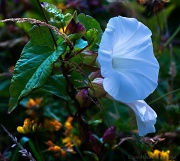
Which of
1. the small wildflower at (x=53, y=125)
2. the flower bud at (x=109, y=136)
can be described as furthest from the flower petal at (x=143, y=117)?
the small wildflower at (x=53, y=125)

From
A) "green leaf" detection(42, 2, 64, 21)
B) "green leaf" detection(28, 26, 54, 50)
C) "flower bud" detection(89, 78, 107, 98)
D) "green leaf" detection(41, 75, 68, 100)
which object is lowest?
"green leaf" detection(41, 75, 68, 100)

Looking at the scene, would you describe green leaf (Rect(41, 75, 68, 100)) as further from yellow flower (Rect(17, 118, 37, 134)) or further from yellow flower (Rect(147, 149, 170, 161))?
yellow flower (Rect(147, 149, 170, 161))

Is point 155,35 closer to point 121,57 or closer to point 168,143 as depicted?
point 168,143

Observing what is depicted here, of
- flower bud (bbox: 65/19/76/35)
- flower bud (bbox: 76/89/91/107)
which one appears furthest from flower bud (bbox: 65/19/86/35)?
flower bud (bbox: 76/89/91/107)

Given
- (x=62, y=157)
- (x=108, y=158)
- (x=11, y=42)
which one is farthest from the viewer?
(x=11, y=42)

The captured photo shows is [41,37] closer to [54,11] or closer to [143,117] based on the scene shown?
[54,11]

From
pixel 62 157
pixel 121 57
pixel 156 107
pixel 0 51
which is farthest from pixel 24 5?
pixel 121 57

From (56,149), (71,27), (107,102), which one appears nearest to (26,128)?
(56,149)
